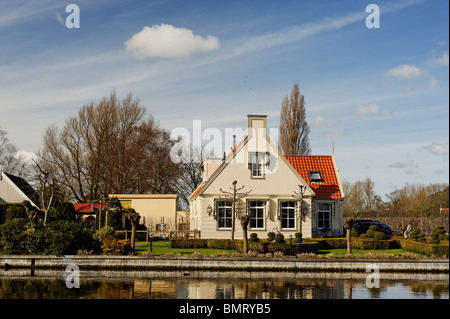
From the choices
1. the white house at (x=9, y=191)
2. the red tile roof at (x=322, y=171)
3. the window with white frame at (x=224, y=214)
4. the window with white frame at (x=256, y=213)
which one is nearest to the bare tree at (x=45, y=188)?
the white house at (x=9, y=191)

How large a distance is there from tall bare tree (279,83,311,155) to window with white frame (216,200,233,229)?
22.4m

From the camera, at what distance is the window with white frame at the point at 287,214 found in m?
34.6

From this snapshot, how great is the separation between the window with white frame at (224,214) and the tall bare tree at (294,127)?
22392 millimetres

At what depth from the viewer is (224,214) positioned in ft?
112

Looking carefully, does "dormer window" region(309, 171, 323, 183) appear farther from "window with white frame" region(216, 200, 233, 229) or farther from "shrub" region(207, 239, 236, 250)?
"shrub" region(207, 239, 236, 250)

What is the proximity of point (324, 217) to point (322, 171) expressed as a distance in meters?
3.69

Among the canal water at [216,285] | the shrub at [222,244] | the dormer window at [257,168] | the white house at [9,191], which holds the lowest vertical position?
the canal water at [216,285]

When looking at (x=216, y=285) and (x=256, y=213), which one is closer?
(x=216, y=285)

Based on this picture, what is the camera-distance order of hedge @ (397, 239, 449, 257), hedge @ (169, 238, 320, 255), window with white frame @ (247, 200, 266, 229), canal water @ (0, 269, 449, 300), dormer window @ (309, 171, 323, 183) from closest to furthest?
canal water @ (0, 269, 449, 300) → hedge @ (397, 239, 449, 257) → hedge @ (169, 238, 320, 255) → window with white frame @ (247, 200, 266, 229) → dormer window @ (309, 171, 323, 183)

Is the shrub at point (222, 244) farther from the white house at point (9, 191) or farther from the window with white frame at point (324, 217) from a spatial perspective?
the white house at point (9, 191)

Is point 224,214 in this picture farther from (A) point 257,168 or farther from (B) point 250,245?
(B) point 250,245

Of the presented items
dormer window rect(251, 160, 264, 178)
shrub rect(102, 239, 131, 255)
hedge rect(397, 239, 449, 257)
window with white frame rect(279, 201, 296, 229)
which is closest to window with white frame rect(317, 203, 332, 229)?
window with white frame rect(279, 201, 296, 229)

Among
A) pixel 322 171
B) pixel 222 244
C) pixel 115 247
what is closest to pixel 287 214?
pixel 322 171

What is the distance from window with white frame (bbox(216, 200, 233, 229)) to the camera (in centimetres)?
3409
